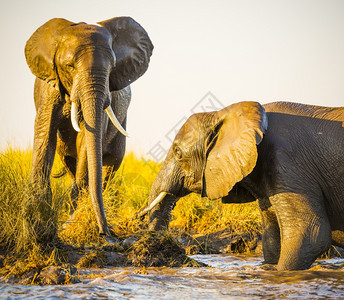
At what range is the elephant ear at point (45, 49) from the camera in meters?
7.53

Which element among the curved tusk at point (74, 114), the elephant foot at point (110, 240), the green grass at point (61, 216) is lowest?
the elephant foot at point (110, 240)

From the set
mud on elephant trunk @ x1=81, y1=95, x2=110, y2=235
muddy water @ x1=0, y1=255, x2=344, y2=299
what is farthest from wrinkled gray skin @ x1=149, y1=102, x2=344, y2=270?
mud on elephant trunk @ x1=81, y1=95, x2=110, y2=235

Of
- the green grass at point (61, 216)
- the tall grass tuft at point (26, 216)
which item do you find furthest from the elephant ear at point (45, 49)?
the tall grass tuft at point (26, 216)

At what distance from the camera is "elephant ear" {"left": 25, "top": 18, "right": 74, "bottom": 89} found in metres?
7.53

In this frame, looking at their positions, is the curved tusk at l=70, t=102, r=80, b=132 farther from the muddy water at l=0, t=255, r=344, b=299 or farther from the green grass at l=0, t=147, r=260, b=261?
the muddy water at l=0, t=255, r=344, b=299

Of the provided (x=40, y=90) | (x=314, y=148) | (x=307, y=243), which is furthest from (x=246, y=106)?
(x=40, y=90)

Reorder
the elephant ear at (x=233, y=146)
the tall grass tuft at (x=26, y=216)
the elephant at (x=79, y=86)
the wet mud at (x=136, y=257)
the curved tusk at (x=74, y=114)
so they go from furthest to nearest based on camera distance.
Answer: the curved tusk at (x=74, y=114)
the elephant at (x=79, y=86)
the tall grass tuft at (x=26, y=216)
the wet mud at (x=136, y=257)
the elephant ear at (x=233, y=146)

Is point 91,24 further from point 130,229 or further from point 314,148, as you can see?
point 314,148

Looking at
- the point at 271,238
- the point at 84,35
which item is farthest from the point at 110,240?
the point at 84,35

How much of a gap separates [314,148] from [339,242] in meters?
1.08

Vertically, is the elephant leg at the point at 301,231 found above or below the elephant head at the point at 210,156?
below

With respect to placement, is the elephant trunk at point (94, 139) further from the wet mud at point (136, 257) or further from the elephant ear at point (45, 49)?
the elephant ear at point (45, 49)

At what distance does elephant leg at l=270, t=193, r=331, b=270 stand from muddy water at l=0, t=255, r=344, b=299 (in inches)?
6.4

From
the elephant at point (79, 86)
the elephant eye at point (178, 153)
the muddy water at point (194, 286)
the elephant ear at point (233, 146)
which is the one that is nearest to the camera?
the muddy water at point (194, 286)
